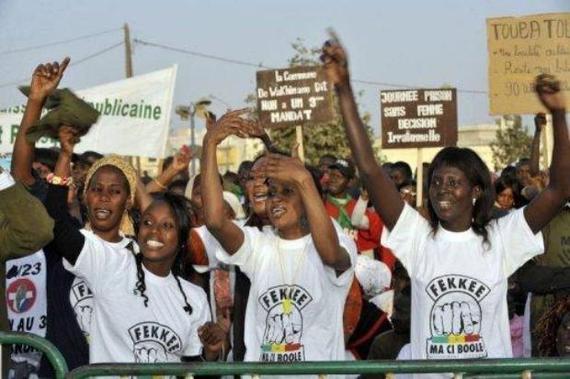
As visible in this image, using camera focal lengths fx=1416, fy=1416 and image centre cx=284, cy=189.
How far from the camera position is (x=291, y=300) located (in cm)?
618

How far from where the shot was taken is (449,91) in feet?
52.3

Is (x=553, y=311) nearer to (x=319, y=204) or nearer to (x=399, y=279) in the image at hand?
(x=399, y=279)

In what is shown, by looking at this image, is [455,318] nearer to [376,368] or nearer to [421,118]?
[376,368]

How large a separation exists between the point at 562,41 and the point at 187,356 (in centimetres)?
872

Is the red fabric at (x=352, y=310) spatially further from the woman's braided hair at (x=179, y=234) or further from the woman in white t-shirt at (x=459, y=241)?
the woman in white t-shirt at (x=459, y=241)

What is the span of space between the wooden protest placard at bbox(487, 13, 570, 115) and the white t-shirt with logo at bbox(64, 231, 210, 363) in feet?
27.5

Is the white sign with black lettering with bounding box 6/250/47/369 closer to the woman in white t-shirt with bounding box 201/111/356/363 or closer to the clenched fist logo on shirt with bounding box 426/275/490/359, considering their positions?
the woman in white t-shirt with bounding box 201/111/356/363

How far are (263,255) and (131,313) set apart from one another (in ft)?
2.21

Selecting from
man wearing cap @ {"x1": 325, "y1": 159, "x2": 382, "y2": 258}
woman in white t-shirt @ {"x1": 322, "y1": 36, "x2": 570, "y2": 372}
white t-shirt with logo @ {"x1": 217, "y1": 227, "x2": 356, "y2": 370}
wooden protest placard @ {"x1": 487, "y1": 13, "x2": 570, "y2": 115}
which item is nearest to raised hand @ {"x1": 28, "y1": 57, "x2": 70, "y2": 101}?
white t-shirt with logo @ {"x1": 217, "y1": 227, "x2": 356, "y2": 370}

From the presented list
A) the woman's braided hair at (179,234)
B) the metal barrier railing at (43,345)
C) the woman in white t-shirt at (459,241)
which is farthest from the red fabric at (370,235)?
the metal barrier railing at (43,345)

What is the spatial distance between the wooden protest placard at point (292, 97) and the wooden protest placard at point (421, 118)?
917 millimetres

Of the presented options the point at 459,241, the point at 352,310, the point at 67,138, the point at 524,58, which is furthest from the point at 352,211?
the point at 459,241

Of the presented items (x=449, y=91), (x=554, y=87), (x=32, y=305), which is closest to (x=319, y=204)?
(x=554, y=87)

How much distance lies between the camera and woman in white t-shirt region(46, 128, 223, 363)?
600 centimetres
